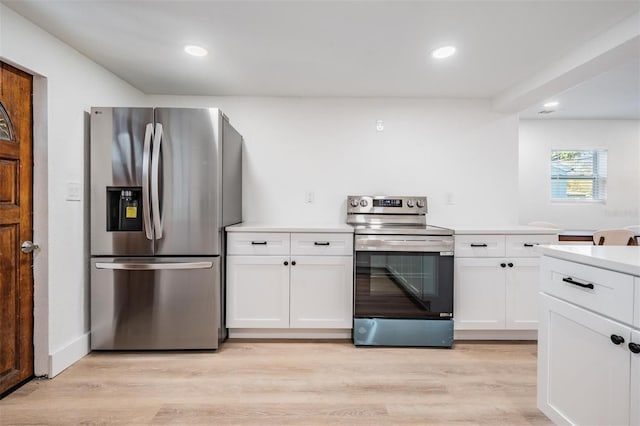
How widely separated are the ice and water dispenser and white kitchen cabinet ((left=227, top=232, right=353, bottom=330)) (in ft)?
2.59

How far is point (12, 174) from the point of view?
6.18 feet

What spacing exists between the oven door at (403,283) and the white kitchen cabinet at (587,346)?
0.98 meters

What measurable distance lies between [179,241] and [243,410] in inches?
49.0

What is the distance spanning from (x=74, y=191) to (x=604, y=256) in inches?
120

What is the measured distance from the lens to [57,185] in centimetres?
211

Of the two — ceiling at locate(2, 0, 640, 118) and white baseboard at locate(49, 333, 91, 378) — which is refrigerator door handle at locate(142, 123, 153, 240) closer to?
ceiling at locate(2, 0, 640, 118)

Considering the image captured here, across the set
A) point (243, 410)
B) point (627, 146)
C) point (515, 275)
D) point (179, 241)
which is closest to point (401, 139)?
point (515, 275)

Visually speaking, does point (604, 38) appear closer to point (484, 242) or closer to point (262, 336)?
point (484, 242)

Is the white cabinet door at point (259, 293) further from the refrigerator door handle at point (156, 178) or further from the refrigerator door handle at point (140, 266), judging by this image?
the refrigerator door handle at point (156, 178)

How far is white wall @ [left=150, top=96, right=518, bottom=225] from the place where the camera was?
10.7 feet

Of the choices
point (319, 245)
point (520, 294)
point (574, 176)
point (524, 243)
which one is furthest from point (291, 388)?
point (574, 176)

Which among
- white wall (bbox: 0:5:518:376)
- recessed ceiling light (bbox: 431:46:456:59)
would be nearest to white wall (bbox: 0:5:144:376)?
white wall (bbox: 0:5:518:376)

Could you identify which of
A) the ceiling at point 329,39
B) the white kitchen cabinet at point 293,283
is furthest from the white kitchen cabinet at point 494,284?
the ceiling at point 329,39

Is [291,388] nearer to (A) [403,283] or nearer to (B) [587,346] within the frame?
(A) [403,283]
